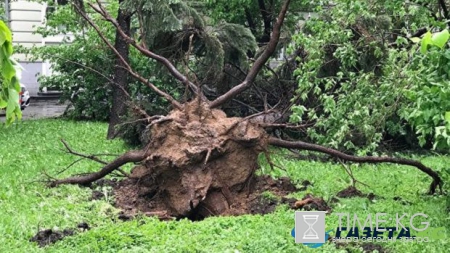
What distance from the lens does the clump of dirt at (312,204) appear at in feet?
20.4

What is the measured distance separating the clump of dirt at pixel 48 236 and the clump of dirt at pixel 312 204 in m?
2.45

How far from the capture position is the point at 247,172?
689 cm

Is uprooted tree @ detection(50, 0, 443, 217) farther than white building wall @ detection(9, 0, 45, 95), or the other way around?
white building wall @ detection(9, 0, 45, 95)

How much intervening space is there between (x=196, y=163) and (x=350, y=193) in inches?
77.0

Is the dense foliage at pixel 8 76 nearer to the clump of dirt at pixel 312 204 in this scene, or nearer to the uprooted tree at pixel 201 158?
the uprooted tree at pixel 201 158

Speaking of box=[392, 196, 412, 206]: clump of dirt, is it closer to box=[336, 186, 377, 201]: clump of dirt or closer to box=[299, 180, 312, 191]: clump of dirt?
box=[336, 186, 377, 201]: clump of dirt

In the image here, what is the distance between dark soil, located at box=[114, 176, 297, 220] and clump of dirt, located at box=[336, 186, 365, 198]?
647 millimetres

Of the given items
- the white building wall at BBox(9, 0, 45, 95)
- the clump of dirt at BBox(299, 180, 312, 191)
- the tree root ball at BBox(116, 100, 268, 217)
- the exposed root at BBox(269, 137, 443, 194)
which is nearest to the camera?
the tree root ball at BBox(116, 100, 268, 217)

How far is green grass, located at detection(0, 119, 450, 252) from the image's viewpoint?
501 cm

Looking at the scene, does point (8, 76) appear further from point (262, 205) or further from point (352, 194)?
point (352, 194)

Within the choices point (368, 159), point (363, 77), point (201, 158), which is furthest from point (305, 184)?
point (201, 158)

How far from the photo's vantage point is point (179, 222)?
19.1 ft

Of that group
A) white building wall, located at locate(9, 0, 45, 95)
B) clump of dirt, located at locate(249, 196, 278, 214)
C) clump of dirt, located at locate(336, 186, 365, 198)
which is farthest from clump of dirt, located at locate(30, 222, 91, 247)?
white building wall, located at locate(9, 0, 45, 95)

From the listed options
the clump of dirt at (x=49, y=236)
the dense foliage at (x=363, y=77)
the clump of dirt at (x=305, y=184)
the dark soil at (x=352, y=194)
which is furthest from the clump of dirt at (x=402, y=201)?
the clump of dirt at (x=49, y=236)
